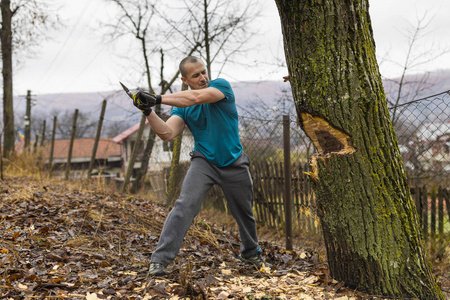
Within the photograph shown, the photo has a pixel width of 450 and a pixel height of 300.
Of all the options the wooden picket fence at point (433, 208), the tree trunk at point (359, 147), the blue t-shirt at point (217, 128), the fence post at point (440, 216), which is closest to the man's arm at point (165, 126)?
the blue t-shirt at point (217, 128)

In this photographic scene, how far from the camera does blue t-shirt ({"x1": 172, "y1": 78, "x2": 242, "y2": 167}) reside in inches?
124

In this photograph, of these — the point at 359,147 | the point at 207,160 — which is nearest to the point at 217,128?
the point at 207,160

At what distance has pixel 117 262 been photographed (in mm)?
3156

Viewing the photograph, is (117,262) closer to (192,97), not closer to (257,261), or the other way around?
(257,261)

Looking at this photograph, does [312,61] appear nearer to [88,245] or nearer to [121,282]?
[121,282]

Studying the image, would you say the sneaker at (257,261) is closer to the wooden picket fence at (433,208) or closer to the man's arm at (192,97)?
the man's arm at (192,97)

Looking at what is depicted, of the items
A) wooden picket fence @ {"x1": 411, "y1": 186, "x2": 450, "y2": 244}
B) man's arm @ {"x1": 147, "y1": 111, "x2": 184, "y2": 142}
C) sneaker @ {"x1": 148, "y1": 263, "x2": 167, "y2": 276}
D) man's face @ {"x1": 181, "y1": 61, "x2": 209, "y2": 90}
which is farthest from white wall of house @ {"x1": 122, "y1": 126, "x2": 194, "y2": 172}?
wooden picket fence @ {"x1": 411, "y1": 186, "x2": 450, "y2": 244}

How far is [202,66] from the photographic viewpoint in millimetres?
3166

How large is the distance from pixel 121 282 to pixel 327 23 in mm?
2171

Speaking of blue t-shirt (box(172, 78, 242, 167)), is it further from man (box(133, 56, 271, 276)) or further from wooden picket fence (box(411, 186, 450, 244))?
wooden picket fence (box(411, 186, 450, 244))

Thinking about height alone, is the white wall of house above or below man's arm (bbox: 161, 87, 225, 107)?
below

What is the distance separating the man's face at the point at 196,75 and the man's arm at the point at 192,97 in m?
0.22

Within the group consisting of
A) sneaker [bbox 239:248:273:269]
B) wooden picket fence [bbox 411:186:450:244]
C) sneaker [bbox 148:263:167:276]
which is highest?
wooden picket fence [bbox 411:186:450:244]

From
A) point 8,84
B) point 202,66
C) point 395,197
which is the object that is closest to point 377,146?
point 395,197
